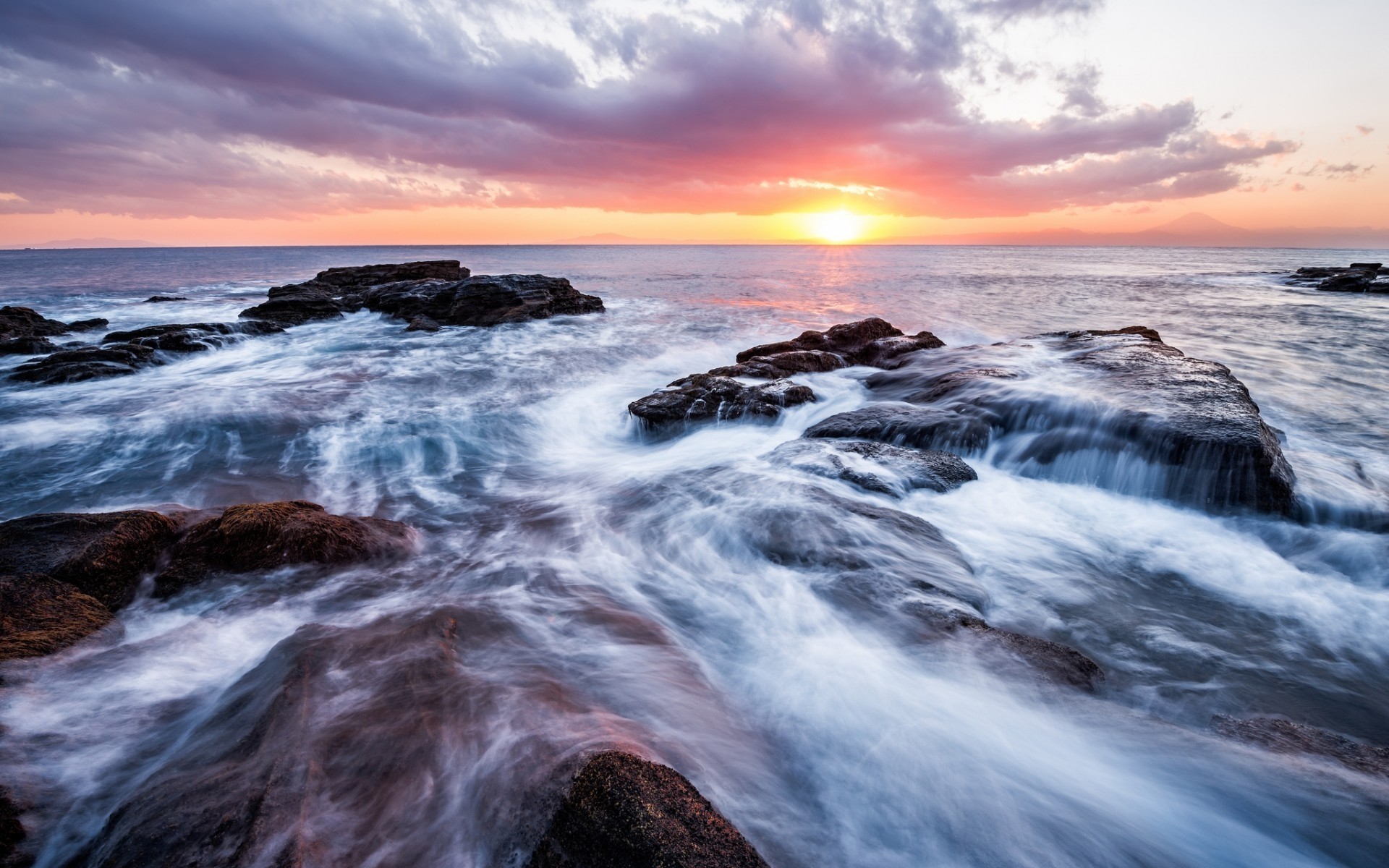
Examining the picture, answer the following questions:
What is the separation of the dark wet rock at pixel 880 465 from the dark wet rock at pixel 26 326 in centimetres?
2126

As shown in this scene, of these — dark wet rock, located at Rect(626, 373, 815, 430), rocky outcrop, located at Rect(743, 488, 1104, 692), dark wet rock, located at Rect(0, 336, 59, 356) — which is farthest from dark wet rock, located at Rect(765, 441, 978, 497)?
dark wet rock, located at Rect(0, 336, 59, 356)

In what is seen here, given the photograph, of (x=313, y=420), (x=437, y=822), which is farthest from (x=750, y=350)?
(x=437, y=822)

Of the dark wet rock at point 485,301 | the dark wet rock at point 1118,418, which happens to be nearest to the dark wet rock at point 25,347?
the dark wet rock at point 485,301

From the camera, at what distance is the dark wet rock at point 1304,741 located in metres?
2.97

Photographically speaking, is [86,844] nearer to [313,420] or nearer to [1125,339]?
[313,420]

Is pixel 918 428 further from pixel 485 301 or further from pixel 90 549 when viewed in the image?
pixel 485 301

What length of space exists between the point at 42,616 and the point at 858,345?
1325 centimetres

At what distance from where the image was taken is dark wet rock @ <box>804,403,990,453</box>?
7637 mm

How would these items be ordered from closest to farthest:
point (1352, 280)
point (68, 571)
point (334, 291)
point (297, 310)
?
point (68, 571) < point (297, 310) < point (334, 291) < point (1352, 280)

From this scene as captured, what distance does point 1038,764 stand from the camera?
3037 mm

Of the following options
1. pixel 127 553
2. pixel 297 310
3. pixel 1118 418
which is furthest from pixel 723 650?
pixel 297 310

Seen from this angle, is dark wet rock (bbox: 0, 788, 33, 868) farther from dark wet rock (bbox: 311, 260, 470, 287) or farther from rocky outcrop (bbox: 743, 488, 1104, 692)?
dark wet rock (bbox: 311, 260, 470, 287)

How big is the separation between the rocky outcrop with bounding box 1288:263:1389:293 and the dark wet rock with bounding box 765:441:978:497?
38.9 m

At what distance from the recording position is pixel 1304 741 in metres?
3.13
